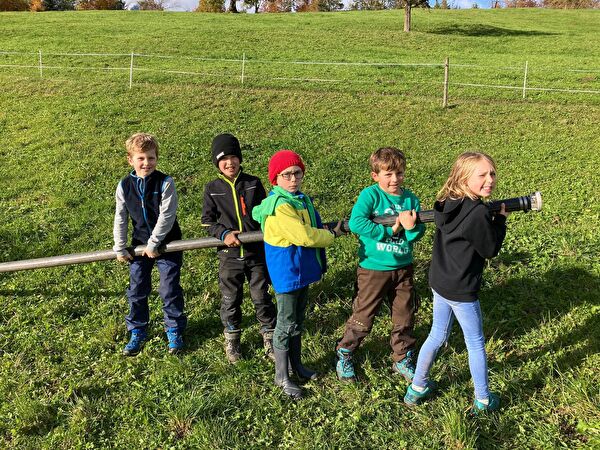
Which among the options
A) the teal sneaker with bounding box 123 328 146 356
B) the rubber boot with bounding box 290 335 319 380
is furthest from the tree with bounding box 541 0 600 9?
the teal sneaker with bounding box 123 328 146 356

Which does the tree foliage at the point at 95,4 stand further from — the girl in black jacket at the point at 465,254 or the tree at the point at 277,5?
the girl in black jacket at the point at 465,254

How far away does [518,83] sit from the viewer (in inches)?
597

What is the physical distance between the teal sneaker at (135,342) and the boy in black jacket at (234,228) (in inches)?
32.1

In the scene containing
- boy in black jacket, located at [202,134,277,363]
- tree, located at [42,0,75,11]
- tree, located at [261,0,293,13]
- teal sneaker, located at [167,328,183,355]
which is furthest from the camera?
tree, located at [261,0,293,13]

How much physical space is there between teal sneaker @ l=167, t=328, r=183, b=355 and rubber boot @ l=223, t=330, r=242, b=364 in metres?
0.44

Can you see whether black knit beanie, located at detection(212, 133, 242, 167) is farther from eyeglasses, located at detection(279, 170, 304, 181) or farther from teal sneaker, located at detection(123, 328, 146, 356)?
teal sneaker, located at detection(123, 328, 146, 356)

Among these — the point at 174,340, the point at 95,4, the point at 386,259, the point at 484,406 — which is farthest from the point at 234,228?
the point at 95,4

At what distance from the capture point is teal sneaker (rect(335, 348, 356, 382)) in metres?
3.55

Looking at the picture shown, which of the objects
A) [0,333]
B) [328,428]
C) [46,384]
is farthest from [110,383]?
[328,428]

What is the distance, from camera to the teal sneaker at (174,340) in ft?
13.1

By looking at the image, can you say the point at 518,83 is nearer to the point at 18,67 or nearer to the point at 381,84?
the point at 381,84

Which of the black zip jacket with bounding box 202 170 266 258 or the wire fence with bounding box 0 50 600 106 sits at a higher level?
the wire fence with bounding box 0 50 600 106

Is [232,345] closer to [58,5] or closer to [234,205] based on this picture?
[234,205]

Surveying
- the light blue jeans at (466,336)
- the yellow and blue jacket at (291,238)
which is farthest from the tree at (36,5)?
the light blue jeans at (466,336)
